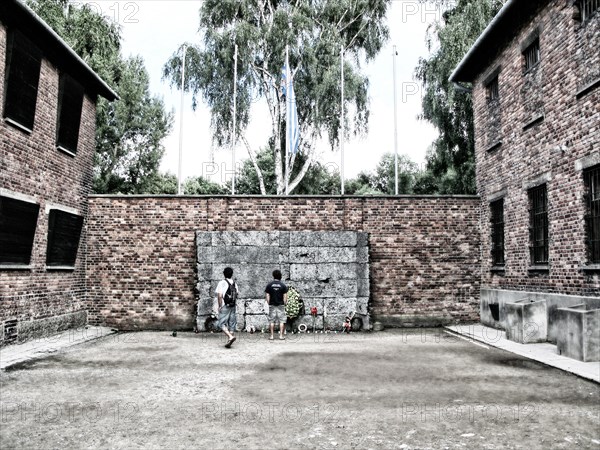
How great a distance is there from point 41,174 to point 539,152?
11138 millimetres

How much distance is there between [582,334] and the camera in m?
7.69

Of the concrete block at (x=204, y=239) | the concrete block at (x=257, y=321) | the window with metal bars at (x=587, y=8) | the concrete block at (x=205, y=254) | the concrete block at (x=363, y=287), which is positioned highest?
the window with metal bars at (x=587, y=8)

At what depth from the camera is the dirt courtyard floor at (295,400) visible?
4.50 metres

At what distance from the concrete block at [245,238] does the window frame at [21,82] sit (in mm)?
4947

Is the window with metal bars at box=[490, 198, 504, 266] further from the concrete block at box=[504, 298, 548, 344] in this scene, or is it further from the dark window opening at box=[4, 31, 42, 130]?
the dark window opening at box=[4, 31, 42, 130]

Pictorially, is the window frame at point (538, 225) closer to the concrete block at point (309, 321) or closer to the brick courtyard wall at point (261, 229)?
the brick courtyard wall at point (261, 229)

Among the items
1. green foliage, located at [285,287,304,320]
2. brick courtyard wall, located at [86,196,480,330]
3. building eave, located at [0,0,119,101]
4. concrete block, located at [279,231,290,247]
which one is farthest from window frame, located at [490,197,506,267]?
building eave, located at [0,0,119,101]

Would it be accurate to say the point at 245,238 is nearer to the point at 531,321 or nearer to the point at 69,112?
the point at 69,112

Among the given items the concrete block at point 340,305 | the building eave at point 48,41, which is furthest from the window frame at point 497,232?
the building eave at point 48,41

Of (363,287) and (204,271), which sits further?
(363,287)

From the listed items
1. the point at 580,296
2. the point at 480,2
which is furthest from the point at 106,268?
the point at 480,2

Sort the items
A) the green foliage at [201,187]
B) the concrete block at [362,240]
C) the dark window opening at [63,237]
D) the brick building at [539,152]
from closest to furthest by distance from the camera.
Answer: the brick building at [539,152] < the dark window opening at [63,237] < the concrete block at [362,240] < the green foliage at [201,187]

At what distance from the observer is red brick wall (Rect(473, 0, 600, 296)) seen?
30.6 ft

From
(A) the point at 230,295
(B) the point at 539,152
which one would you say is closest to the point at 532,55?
(B) the point at 539,152
